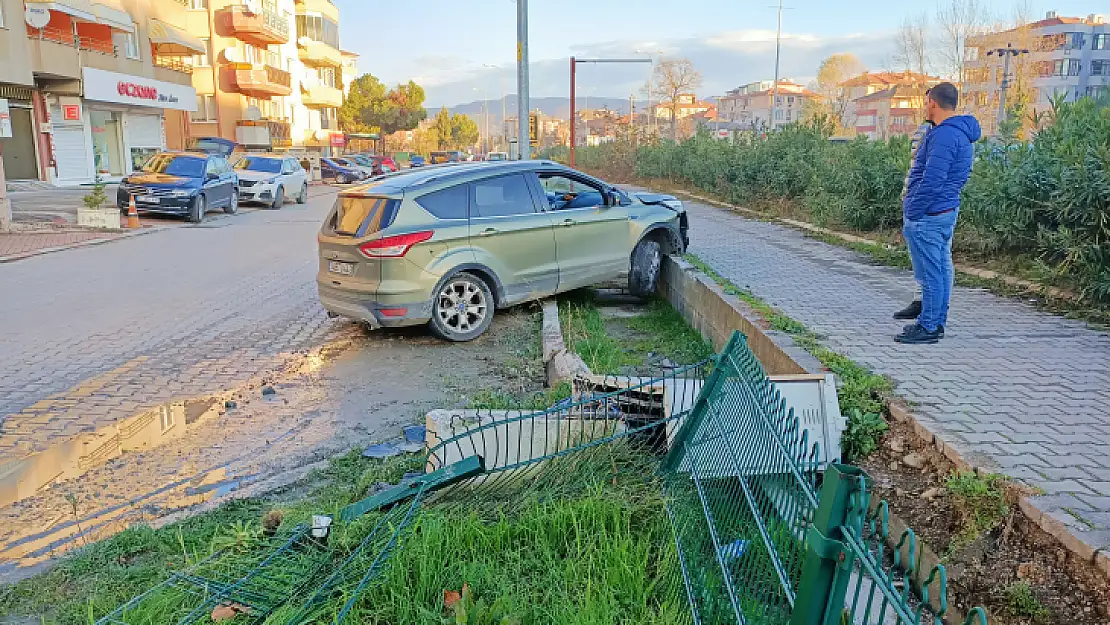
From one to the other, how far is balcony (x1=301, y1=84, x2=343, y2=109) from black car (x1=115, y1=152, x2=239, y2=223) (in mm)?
41213

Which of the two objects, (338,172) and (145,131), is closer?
(145,131)

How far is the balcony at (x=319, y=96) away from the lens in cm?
6031

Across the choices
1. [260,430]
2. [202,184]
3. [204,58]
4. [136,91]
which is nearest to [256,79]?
[204,58]

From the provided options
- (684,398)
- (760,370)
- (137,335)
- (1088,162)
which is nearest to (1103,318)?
(1088,162)

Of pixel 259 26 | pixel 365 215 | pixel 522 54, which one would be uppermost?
pixel 259 26

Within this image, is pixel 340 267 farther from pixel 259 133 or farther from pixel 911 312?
pixel 259 133

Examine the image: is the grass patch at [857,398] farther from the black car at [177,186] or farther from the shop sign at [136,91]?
the shop sign at [136,91]

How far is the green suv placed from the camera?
24.8 feet

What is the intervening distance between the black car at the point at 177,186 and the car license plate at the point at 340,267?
1380cm

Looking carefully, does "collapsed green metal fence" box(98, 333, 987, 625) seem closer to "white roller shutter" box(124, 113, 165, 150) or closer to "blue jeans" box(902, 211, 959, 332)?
"blue jeans" box(902, 211, 959, 332)

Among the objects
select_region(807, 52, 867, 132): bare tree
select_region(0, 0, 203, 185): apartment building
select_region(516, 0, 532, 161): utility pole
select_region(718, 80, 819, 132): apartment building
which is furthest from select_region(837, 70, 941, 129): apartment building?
select_region(0, 0, 203, 185): apartment building

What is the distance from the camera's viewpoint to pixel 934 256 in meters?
5.99

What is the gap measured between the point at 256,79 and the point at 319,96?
579 inches

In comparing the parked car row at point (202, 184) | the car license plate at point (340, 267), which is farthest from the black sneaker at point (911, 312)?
the parked car row at point (202, 184)
